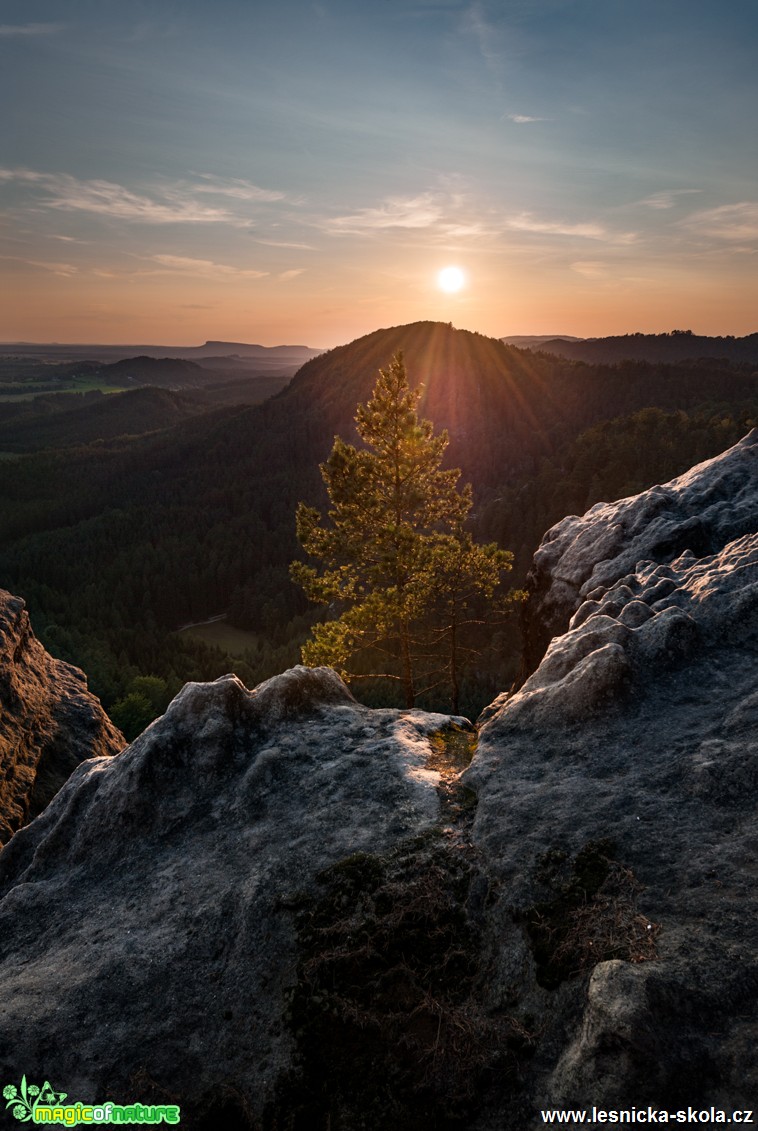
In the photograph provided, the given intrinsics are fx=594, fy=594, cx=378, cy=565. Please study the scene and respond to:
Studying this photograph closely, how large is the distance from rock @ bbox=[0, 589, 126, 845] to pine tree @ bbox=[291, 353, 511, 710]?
9.99 meters

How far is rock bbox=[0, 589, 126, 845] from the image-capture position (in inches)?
803

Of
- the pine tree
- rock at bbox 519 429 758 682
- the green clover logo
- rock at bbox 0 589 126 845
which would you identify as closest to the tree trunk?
the pine tree

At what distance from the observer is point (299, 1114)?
8.02 meters

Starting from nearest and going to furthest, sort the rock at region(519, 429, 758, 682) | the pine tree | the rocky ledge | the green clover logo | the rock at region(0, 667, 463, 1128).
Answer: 1. the rocky ledge
2. the green clover logo
3. the rock at region(0, 667, 463, 1128)
4. the rock at region(519, 429, 758, 682)
5. the pine tree

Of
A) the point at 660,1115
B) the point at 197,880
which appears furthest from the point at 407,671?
the point at 660,1115

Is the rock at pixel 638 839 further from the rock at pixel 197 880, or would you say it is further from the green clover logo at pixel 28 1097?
the green clover logo at pixel 28 1097

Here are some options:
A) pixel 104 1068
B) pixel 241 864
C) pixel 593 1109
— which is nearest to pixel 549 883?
pixel 593 1109

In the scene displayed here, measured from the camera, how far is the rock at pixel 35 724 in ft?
66.9

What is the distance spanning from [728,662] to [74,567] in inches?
8255

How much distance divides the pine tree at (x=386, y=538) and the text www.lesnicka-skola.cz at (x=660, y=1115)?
22113 millimetres

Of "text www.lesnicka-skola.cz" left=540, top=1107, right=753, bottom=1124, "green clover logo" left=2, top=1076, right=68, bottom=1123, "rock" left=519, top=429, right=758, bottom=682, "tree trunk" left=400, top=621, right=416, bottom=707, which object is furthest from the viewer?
"tree trunk" left=400, top=621, right=416, bottom=707

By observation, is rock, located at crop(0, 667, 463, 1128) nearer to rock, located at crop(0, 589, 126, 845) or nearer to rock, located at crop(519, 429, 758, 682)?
rock, located at crop(0, 589, 126, 845)

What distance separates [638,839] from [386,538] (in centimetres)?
1991

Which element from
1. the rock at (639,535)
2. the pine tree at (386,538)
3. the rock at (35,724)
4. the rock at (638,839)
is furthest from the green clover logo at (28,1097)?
the pine tree at (386,538)
